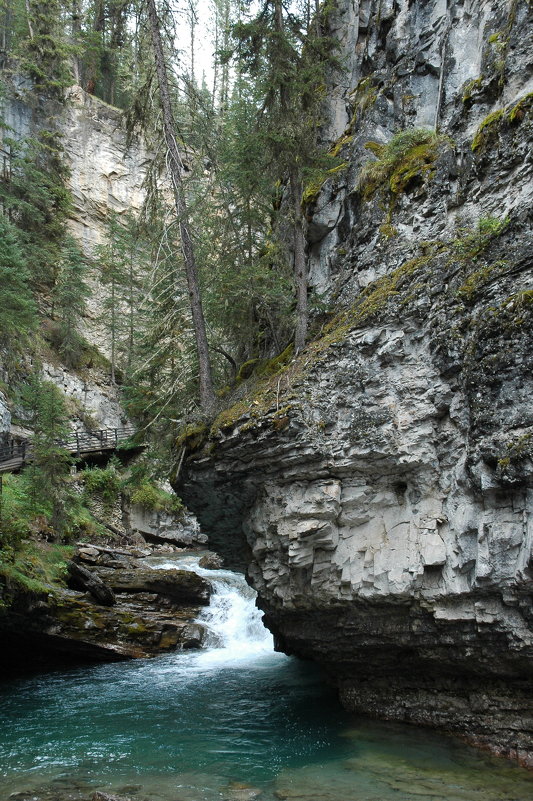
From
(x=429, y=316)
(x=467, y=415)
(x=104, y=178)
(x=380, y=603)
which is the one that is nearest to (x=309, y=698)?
(x=380, y=603)

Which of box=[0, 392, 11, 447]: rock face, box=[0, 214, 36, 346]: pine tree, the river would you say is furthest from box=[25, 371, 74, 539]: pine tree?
box=[0, 392, 11, 447]: rock face

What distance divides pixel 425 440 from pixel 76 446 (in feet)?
78.5

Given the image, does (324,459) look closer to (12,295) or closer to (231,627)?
(231,627)

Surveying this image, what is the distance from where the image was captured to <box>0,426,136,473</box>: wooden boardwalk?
79.6 feet

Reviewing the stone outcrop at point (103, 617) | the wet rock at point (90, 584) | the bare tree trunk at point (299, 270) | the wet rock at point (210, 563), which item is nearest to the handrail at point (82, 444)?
the wet rock at point (210, 563)

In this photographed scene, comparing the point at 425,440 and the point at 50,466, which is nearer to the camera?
the point at 425,440

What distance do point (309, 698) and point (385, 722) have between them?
2.50 meters

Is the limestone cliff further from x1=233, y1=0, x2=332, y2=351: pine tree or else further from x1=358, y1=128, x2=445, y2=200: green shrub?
x1=358, y1=128, x2=445, y2=200: green shrub

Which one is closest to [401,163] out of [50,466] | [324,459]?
[324,459]

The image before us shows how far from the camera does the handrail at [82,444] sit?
2505 centimetres

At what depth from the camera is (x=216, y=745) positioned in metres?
9.61

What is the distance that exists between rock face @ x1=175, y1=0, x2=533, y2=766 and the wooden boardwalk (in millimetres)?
13527

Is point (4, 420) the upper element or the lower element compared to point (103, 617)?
upper

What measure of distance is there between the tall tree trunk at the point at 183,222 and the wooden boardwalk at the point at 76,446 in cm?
1010
